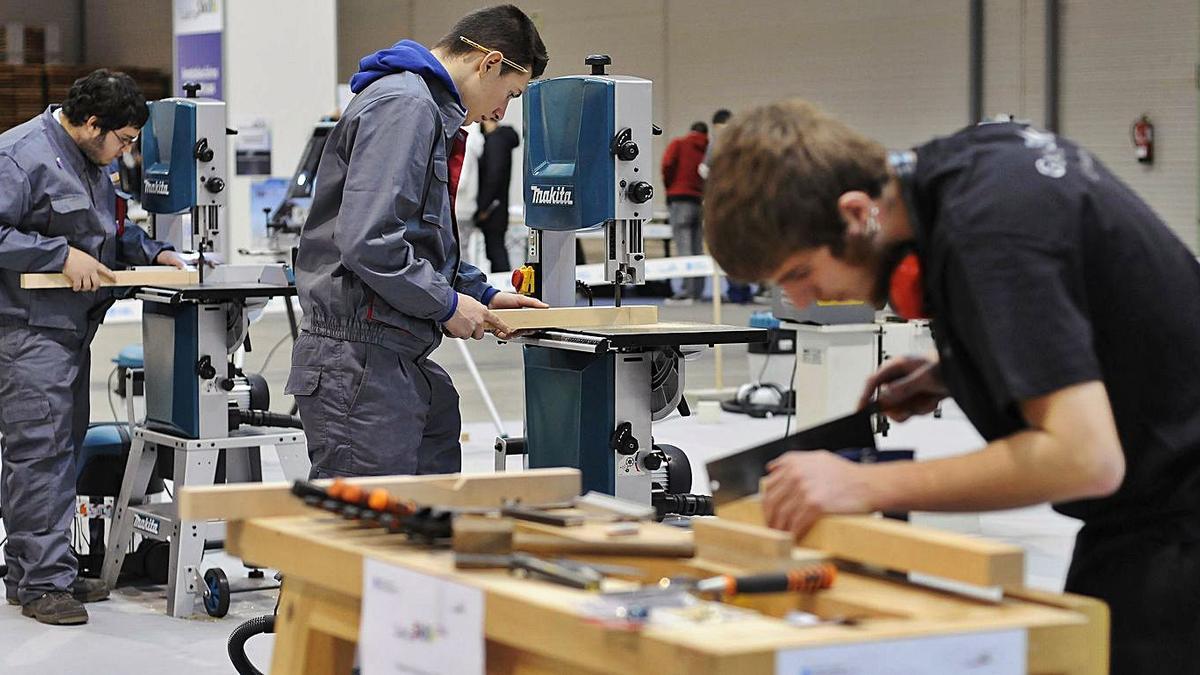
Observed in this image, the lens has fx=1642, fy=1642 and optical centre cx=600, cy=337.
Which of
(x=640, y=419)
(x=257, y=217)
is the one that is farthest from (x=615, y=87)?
(x=257, y=217)

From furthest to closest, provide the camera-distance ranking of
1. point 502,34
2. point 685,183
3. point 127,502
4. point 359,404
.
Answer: point 685,183
point 127,502
point 502,34
point 359,404

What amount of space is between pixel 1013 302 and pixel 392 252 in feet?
6.23

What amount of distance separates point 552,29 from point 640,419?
44.7ft

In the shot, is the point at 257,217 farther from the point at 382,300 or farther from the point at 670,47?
the point at 382,300

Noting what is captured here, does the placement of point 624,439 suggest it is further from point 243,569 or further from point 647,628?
point 647,628

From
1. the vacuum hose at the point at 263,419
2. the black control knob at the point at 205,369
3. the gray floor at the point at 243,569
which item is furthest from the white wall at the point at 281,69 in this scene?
the black control knob at the point at 205,369

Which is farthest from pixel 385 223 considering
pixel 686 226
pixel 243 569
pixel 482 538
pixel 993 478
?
pixel 686 226

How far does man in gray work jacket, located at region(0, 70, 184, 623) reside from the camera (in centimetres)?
450

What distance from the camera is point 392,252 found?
324 cm

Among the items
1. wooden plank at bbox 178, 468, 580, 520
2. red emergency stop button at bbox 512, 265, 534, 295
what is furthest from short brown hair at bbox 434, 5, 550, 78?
wooden plank at bbox 178, 468, 580, 520

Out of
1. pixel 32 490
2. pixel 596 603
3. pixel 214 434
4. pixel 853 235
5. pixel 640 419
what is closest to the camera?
pixel 596 603

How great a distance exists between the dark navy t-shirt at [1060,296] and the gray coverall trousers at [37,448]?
337cm

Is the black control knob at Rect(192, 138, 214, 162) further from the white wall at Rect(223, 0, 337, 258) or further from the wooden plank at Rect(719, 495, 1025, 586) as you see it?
the white wall at Rect(223, 0, 337, 258)

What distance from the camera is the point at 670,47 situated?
1620 cm
